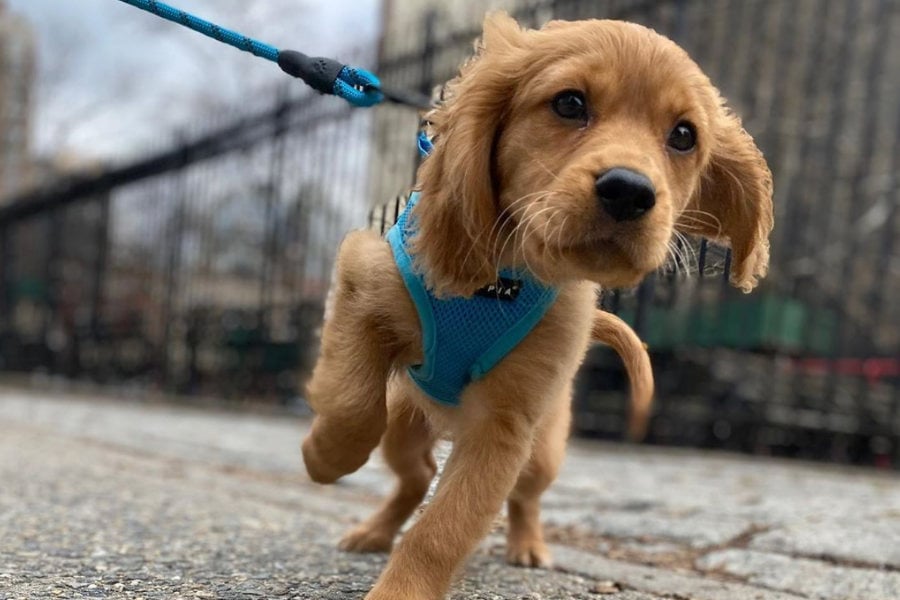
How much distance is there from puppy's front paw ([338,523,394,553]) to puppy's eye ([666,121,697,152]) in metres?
1.56

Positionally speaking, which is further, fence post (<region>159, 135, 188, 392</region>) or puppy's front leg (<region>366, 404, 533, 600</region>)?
fence post (<region>159, 135, 188, 392</region>)

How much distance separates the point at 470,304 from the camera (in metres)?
2.12

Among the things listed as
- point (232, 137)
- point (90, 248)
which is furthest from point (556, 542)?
point (90, 248)

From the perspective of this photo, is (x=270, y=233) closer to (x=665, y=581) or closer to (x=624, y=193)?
(x=665, y=581)

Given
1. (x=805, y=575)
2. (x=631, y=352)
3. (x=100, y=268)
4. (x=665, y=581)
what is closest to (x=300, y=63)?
(x=631, y=352)

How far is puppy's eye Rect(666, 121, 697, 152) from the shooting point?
6.36 ft

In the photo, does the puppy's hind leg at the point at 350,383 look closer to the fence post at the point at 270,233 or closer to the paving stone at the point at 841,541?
the paving stone at the point at 841,541

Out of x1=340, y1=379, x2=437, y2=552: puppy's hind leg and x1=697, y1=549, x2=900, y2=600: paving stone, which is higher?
x1=340, y1=379, x2=437, y2=552: puppy's hind leg

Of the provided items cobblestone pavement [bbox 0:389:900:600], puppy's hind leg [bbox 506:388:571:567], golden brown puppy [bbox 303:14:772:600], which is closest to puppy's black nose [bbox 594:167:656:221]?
golden brown puppy [bbox 303:14:772:600]

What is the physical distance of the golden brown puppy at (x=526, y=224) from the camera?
5.81 ft

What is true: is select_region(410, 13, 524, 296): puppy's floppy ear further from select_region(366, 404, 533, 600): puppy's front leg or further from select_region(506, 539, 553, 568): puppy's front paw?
select_region(506, 539, 553, 568): puppy's front paw

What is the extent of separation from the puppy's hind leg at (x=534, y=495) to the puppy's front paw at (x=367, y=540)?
39cm

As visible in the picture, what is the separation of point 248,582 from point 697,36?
780 centimetres

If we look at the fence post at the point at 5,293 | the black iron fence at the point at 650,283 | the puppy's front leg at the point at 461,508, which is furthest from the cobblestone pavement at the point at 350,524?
the fence post at the point at 5,293
